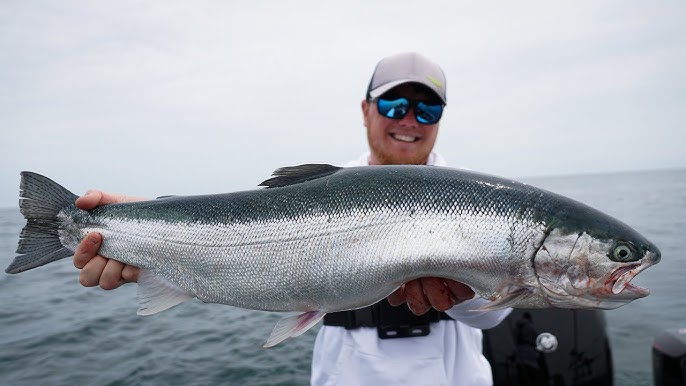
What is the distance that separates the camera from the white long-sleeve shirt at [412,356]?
4102mm

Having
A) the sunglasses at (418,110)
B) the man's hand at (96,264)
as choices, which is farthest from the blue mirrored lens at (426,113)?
the man's hand at (96,264)

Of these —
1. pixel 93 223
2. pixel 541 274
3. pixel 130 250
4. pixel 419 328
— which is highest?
pixel 93 223

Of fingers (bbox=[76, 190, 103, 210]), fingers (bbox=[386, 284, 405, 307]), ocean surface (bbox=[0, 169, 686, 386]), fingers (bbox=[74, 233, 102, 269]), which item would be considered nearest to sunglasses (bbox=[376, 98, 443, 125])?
fingers (bbox=[386, 284, 405, 307])

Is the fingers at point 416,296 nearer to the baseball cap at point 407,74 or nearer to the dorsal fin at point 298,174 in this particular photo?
the dorsal fin at point 298,174

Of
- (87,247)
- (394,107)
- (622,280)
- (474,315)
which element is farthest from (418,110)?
(87,247)

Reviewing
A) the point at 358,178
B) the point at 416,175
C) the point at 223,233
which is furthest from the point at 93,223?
the point at 416,175

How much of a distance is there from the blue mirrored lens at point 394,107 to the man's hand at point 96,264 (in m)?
3.21

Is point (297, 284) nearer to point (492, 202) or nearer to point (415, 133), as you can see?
point (492, 202)

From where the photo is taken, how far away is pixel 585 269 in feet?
9.62

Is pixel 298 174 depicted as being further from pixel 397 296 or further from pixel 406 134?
pixel 406 134

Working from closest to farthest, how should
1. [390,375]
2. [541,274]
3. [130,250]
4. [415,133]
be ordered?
[541,274] < [130,250] < [390,375] < [415,133]

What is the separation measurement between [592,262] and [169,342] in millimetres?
9943

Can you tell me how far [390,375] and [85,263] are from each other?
2928 mm

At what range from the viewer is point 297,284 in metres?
3.21
